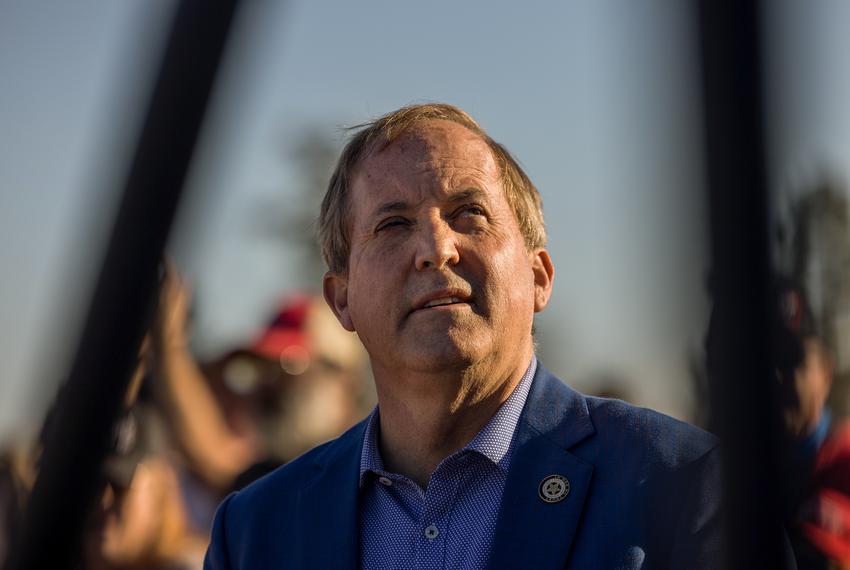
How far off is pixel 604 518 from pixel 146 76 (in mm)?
1516

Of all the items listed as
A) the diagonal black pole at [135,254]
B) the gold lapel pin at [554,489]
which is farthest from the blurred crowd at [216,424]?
the diagonal black pole at [135,254]

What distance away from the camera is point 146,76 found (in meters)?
0.67

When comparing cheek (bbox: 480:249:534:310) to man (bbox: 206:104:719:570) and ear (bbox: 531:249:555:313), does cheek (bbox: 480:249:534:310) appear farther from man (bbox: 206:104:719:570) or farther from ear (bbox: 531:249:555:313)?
ear (bbox: 531:249:555:313)

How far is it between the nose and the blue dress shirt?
0.34m

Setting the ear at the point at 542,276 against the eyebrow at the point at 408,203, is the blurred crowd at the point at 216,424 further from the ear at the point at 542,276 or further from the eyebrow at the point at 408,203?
the ear at the point at 542,276

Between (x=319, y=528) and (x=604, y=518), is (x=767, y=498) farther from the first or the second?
(x=319, y=528)

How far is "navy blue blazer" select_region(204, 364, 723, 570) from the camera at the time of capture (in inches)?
76.0

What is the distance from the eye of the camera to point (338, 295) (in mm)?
2721

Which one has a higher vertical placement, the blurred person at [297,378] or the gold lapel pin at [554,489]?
the gold lapel pin at [554,489]

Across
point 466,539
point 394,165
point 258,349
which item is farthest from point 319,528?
point 258,349

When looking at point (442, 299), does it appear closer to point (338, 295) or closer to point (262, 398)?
point (338, 295)

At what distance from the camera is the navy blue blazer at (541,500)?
76.0 inches

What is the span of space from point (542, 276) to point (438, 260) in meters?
0.47

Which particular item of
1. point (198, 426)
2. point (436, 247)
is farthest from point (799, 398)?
point (198, 426)
